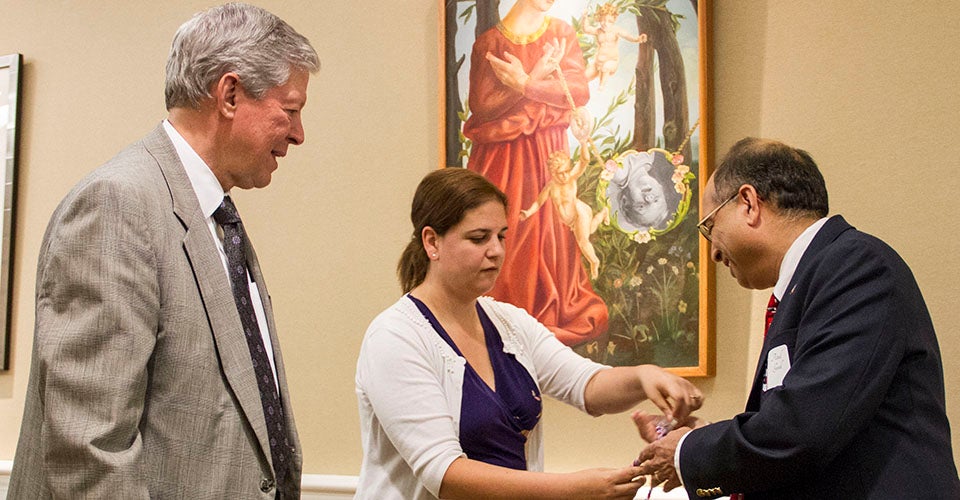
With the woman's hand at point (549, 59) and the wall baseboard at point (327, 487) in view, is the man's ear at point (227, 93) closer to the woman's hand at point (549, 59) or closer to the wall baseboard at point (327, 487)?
the woman's hand at point (549, 59)

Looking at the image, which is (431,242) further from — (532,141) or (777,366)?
(532,141)

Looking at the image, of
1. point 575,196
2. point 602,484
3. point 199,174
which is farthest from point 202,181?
point 575,196

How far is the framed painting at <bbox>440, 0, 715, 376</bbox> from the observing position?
11.3 feet

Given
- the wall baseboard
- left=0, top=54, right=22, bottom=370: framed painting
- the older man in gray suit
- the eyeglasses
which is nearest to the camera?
the older man in gray suit

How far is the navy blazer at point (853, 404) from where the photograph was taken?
1.94m

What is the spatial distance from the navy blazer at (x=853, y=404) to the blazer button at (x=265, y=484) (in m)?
0.92

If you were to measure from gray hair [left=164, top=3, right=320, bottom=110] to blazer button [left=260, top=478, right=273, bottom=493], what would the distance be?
→ 76 cm

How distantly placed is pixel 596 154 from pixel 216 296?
2.03 meters

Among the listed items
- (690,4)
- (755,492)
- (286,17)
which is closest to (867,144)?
(690,4)

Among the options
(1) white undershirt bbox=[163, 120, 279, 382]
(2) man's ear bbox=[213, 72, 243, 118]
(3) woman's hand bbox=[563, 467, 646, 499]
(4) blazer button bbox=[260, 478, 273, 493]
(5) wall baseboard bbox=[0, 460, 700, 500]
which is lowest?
(5) wall baseboard bbox=[0, 460, 700, 500]

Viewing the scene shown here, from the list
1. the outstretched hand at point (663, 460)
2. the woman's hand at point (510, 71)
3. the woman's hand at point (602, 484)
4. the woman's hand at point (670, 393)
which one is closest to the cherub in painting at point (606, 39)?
the woman's hand at point (510, 71)

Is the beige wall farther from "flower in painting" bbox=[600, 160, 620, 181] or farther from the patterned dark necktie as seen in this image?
the patterned dark necktie

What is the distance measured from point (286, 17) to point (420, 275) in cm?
203

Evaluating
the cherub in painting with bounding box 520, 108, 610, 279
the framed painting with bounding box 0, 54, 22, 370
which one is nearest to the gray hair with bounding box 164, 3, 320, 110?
the cherub in painting with bounding box 520, 108, 610, 279
